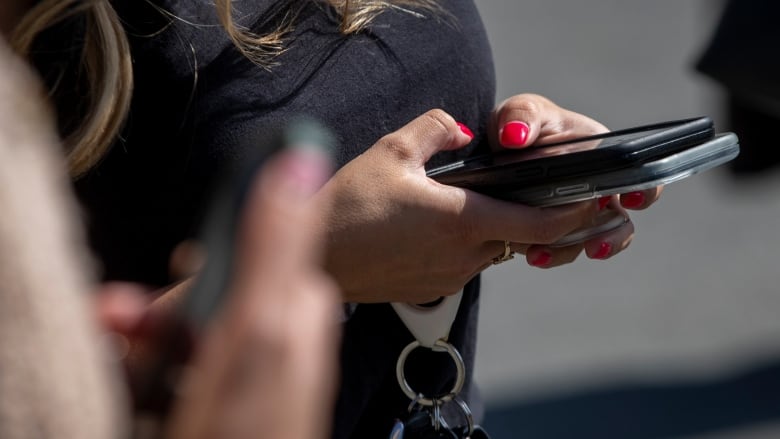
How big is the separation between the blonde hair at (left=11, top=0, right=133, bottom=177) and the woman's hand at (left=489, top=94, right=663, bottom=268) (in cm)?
41

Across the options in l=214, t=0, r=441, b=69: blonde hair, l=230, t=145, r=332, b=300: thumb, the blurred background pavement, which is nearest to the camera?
l=230, t=145, r=332, b=300: thumb

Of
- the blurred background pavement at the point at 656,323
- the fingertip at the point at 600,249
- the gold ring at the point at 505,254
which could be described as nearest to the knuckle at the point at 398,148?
the gold ring at the point at 505,254

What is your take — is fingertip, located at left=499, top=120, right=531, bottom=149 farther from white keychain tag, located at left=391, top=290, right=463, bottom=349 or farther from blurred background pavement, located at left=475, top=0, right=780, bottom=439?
blurred background pavement, located at left=475, top=0, right=780, bottom=439

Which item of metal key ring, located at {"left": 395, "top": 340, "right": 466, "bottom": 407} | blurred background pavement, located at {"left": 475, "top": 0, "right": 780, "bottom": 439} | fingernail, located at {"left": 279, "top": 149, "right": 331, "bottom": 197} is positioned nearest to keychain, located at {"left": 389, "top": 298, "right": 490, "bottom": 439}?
metal key ring, located at {"left": 395, "top": 340, "right": 466, "bottom": 407}

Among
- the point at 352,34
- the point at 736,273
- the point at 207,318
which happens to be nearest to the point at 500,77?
the point at 736,273

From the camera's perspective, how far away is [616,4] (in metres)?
5.57

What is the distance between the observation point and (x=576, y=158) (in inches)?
42.3

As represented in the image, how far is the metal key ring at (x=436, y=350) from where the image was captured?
118cm

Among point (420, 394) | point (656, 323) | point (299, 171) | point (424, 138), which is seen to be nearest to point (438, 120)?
point (424, 138)

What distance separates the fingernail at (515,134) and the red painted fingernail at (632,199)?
0.13m

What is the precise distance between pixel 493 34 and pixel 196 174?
13.8 ft

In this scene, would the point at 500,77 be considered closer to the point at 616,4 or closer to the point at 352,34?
the point at 616,4

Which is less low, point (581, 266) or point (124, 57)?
point (124, 57)

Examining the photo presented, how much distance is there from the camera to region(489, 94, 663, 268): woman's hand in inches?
47.4
